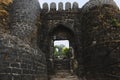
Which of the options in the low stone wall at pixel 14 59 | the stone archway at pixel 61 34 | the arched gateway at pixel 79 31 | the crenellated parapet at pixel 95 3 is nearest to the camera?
the low stone wall at pixel 14 59

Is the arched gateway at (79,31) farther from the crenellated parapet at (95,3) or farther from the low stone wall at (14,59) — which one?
the low stone wall at (14,59)

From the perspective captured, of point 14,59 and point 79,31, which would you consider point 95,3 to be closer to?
point 79,31

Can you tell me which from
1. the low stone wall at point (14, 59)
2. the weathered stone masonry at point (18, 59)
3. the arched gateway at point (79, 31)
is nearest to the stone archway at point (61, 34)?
the arched gateway at point (79, 31)

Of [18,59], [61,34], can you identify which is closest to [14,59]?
[18,59]

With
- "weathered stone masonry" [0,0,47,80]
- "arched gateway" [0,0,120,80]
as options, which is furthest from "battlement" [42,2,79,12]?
"weathered stone masonry" [0,0,47,80]

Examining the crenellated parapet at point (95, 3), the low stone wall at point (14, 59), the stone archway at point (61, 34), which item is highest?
the crenellated parapet at point (95, 3)

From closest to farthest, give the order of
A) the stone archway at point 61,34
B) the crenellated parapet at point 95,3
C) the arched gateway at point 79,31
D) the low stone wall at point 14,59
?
the low stone wall at point 14,59 < the arched gateway at point 79,31 < the crenellated parapet at point 95,3 < the stone archway at point 61,34

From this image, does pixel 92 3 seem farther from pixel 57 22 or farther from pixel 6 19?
pixel 6 19

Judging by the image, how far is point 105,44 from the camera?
1200 cm

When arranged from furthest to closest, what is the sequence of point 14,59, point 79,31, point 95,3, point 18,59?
point 79,31 → point 95,3 → point 18,59 → point 14,59

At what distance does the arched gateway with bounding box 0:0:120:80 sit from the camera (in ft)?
38.3

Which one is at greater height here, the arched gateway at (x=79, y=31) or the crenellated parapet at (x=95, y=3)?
the crenellated parapet at (x=95, y=3)

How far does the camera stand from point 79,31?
15.0m

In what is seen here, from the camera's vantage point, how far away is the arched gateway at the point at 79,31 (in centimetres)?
1166
